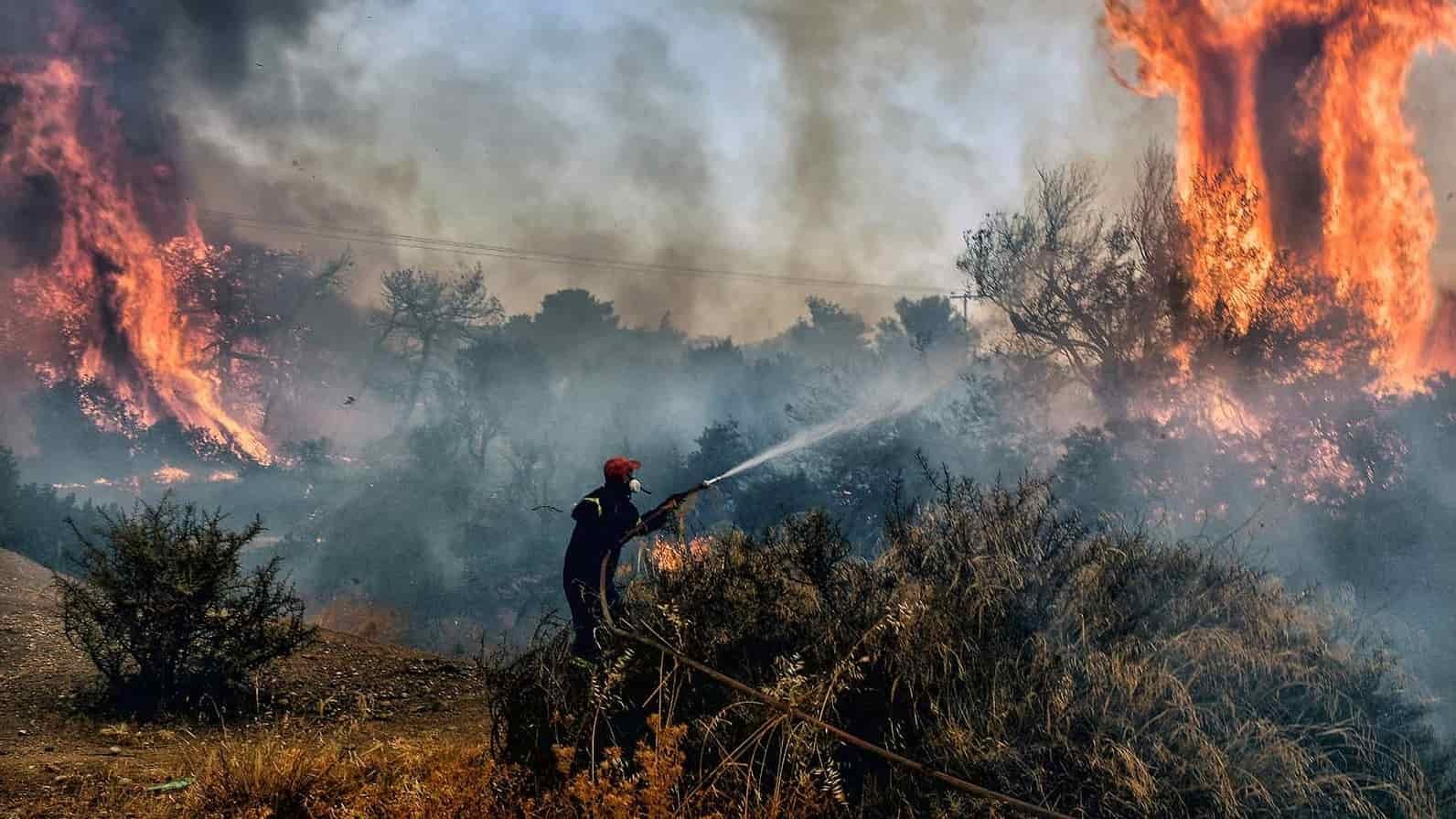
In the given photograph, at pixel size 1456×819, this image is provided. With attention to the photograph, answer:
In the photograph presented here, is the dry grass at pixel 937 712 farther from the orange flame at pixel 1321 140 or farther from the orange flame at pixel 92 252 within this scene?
the orange flame at pixel 92 252

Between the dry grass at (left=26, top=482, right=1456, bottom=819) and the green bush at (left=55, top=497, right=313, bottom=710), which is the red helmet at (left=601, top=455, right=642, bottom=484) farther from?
the green bush at (left=55, top=497, right=313, bottom=710)

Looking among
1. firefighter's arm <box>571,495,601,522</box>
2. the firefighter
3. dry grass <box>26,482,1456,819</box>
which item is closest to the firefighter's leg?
the firefighter

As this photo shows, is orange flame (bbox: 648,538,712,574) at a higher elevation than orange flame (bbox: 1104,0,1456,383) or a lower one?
lower

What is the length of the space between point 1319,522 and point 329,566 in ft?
108

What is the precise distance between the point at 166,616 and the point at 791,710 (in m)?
7.85

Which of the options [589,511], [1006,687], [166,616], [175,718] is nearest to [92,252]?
[166,616]

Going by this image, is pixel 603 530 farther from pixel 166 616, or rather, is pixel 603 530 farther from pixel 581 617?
pixel 166 616

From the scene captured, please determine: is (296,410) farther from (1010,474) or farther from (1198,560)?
(1198,560)

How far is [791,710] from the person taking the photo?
3.97m

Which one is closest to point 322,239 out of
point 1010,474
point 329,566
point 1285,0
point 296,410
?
point 296,410

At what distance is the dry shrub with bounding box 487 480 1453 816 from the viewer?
4.73 metres

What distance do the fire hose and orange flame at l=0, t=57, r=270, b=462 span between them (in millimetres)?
41326

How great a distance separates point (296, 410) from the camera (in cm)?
5103

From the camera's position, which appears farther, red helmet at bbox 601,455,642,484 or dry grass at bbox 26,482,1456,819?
red helmet at bbox 601,455,642,484
